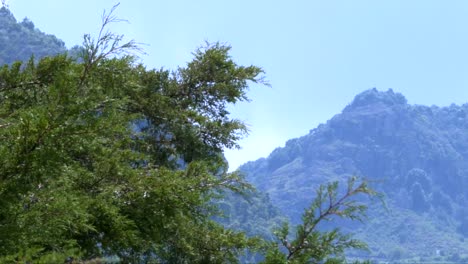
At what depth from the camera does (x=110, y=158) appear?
8.91 metres

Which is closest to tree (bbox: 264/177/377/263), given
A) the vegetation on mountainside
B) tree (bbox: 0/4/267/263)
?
the vegetation on mountainside

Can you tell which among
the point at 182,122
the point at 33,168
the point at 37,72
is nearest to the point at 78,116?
the point at 33,168

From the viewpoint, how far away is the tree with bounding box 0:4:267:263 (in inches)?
210

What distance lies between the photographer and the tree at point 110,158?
17.5 ft

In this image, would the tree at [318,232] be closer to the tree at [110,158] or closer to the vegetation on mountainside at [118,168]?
the vegetation on mountainside at [118,168]

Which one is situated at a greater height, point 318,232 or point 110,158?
point 110,158

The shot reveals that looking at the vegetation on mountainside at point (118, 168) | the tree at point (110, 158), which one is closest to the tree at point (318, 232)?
the vegetation on mountainside at point (118, 168)

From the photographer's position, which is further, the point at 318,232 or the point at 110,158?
the point at 110,158

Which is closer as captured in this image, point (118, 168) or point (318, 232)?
point (318, 232)

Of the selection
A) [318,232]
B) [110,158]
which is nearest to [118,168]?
[110,158]

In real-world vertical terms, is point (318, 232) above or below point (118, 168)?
below

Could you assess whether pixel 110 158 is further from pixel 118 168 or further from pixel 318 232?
pixel 318 232

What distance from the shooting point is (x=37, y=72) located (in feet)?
29.2

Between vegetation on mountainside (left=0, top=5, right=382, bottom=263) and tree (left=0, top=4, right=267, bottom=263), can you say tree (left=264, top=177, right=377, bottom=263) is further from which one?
tree (left=0, top=4, right=267, bottom=263)
